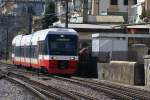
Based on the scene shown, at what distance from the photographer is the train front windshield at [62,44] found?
122 ft

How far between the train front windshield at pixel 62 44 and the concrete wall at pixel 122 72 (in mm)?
2092

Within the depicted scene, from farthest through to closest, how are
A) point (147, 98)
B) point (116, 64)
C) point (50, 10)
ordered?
1. point (50, 10)
2. point (116, 64)
3. point (147, 98)

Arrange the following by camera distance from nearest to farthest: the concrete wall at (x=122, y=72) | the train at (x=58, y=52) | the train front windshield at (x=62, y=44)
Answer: the concrete wall at (x=122, y=72)
the train at (x=58, y=52)
the train front windshield at (x=62, y=44)

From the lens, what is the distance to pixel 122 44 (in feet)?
137

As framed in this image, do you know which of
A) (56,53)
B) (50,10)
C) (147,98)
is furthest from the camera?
(50,10)

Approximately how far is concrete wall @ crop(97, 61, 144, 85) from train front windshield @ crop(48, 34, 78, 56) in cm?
209

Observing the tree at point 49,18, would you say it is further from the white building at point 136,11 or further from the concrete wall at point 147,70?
the concrete wall at point 147,70

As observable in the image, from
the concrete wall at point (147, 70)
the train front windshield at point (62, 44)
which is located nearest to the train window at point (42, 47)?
the train front windshield at point (62, 44)

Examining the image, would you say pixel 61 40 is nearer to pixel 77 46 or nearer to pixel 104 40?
pixel 77 46

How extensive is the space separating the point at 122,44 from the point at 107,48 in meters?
1.22

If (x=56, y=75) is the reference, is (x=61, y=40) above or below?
above

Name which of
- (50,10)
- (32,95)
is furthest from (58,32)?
(50,10)

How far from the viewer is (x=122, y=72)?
104 ft

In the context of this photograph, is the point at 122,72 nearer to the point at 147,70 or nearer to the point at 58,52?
the point at 147,70
